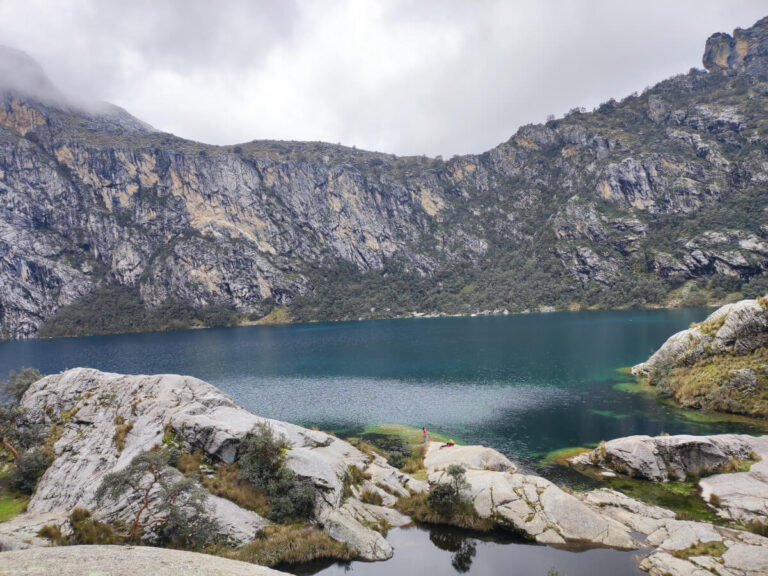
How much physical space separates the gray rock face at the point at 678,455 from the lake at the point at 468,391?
5719mm

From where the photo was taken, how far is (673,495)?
29.9 meters

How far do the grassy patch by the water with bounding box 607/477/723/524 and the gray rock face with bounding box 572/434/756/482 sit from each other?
3.49 ft

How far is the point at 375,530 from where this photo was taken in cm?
2466

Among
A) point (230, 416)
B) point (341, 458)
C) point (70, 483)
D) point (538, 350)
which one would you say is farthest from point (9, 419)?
point (538, 350)

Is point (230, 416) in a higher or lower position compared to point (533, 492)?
higher

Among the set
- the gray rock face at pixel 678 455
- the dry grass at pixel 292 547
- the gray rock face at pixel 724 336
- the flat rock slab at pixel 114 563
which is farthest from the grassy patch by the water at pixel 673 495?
the gray rock face at pixel 724 336

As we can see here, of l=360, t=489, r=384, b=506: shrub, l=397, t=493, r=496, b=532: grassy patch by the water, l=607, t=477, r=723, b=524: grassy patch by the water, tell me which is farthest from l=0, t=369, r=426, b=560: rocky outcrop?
l=607, t=477, r=723, b=524: grassy patch by the water

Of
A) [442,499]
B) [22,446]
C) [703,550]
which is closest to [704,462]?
[703,550]

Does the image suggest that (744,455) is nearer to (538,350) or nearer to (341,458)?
(341,458)

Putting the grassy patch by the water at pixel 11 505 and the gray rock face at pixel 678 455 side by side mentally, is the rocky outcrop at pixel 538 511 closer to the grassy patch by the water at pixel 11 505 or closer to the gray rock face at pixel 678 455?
the gray rock face at pixel 678 455

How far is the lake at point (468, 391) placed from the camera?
2327cm

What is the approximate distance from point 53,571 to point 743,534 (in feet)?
106

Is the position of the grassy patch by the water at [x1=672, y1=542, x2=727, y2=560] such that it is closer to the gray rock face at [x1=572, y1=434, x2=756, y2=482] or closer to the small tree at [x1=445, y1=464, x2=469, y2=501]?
the small tree at [x1=445, y1=464, x2=469, y2=501]

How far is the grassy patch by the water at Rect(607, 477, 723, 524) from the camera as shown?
26.4 metres
